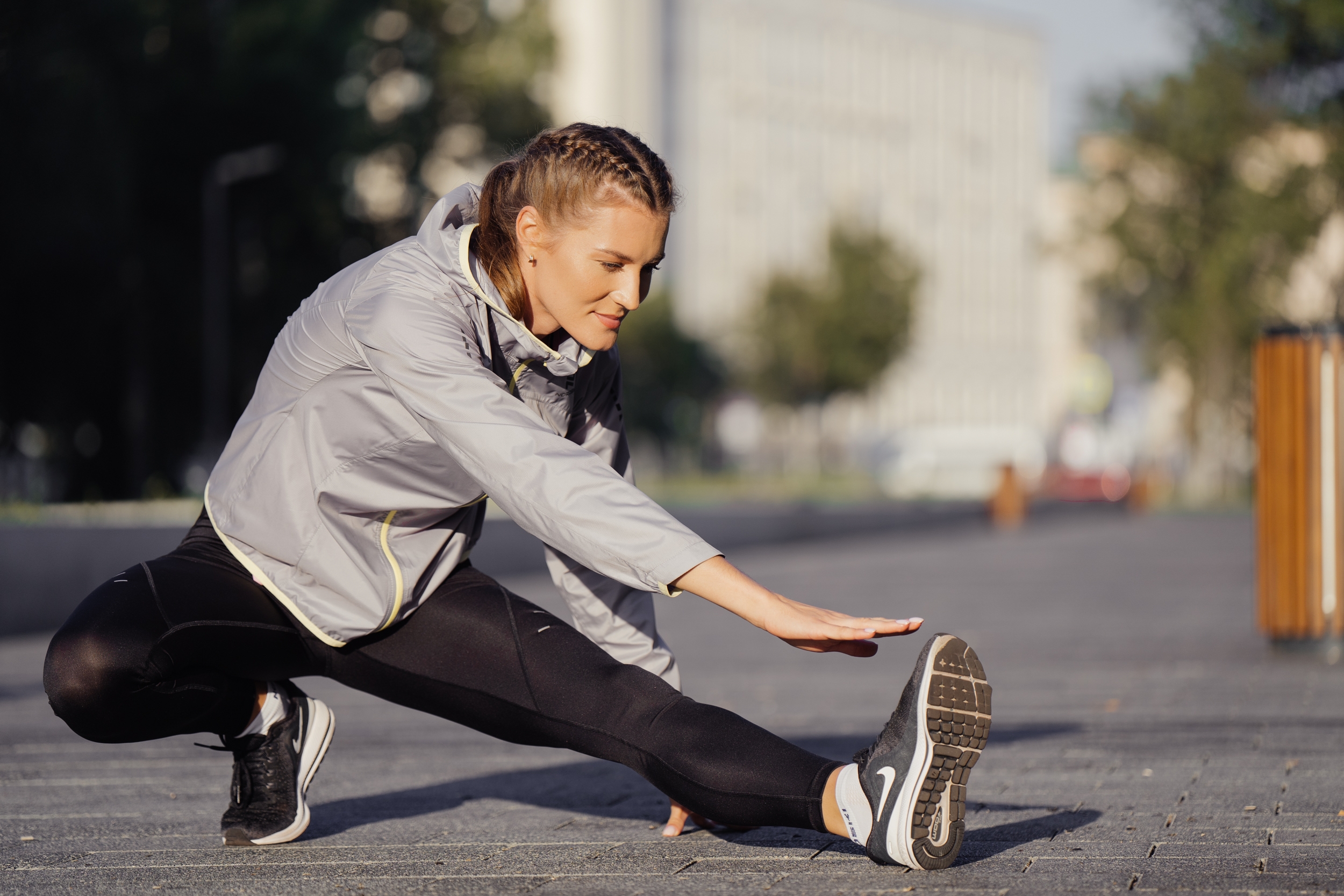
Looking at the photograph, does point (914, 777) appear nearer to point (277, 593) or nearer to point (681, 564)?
point (681, 564)

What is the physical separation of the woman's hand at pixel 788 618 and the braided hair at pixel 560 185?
29.7 inches

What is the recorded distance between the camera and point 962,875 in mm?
3760

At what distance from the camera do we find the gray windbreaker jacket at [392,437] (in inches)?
139

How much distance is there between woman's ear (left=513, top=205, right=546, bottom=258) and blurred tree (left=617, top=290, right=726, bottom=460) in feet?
194

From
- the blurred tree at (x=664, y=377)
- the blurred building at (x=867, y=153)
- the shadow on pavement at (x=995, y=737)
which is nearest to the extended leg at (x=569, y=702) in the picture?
the shadow on pavement at (x=995, y=737)

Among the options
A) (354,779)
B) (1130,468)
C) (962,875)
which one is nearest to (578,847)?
(962,875)

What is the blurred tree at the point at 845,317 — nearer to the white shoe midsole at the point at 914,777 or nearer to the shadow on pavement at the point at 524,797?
the shadow on pavement at the point at 524,797

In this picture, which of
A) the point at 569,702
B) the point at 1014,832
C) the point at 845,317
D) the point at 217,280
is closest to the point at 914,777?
the point at 569,702

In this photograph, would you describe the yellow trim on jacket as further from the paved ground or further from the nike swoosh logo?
the nike swoosh logo

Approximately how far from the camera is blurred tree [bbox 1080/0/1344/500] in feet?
97.2

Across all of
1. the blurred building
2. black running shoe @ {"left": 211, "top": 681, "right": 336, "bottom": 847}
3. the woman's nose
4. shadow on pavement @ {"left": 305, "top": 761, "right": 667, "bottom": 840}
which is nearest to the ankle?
black running shoe @ {"left": 211, "top": 681, "right": 336, "bottom": 847}

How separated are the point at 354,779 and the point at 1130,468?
48330 millimetres

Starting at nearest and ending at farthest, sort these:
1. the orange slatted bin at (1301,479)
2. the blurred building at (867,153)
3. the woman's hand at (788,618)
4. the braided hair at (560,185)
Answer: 1. the woman's hand at (788,618)
2. the braided hair at (560,185)
3. the orange slatted bin at (1301,479)
4. the blurred building at (867,153)

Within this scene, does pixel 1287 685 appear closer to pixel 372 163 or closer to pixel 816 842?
pixel 816 842
